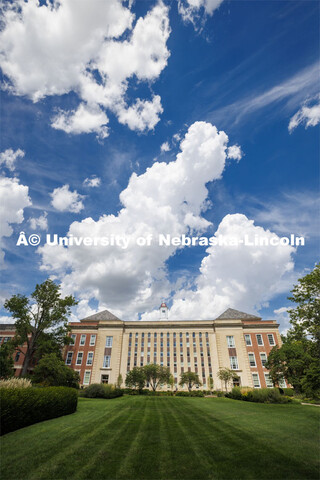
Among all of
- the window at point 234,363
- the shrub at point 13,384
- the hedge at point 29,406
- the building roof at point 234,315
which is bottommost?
the hedge at point 29,406

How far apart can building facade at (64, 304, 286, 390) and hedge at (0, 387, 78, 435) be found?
1736 inches

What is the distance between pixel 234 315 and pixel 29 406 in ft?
183

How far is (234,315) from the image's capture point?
59438 millimetres

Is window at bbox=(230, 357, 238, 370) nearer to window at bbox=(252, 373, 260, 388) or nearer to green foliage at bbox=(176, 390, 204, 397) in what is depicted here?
window at bbox=(252, 373, 260, 388)

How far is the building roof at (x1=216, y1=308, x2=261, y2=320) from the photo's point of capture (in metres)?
58.0

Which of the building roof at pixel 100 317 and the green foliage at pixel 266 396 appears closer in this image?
the green foliage at pixel 266 396

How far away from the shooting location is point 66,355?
5528cm

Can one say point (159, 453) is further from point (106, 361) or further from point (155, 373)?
point (106, 361)

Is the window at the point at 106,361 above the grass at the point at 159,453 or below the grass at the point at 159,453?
above

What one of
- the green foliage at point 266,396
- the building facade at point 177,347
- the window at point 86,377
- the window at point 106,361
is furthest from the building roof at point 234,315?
the window at point 86,377

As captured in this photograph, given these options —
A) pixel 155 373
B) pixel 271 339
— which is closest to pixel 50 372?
pixel 155 373

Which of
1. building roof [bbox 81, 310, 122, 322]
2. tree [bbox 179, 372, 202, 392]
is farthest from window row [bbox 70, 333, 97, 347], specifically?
tree [bbox 179, 372, 202, 392]

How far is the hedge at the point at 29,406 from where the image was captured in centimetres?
971

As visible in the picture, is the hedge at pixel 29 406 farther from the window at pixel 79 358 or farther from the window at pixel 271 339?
the window at pixel 271 339
